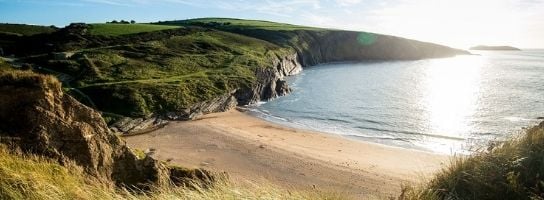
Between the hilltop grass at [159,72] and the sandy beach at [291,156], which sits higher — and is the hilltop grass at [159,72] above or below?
above

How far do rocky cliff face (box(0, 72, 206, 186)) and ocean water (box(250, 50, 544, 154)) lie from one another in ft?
76.6

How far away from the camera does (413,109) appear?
221 feet

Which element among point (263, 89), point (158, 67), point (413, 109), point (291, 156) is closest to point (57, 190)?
point (291, 156)

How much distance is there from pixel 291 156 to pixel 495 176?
2872cm

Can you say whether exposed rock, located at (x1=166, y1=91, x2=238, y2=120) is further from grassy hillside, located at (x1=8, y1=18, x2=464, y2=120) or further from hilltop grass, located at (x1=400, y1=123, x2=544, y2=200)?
hilltop grass, located at (x1=400, y1=123, x2=544, y2=200)

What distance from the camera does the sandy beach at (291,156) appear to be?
3238 centimetres

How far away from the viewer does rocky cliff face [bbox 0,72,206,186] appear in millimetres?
12695

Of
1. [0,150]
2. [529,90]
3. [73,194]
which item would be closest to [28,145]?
[0,150]

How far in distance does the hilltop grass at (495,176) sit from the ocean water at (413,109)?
20.6 metres

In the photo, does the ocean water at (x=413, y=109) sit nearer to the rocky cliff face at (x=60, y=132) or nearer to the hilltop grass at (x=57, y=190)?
the rocky cliff face at (x=60, y=132)

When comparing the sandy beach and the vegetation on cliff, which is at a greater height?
the vegetation on cliff

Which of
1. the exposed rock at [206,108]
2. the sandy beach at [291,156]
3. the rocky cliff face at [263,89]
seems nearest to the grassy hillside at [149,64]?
the rocky cliff face at [263,89]

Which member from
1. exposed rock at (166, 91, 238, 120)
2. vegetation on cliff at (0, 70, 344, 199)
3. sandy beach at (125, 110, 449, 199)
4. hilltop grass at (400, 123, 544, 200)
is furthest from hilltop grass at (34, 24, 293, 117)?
hilltop grass at (400, 123, 544, 200)

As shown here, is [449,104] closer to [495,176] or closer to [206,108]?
[206,108]
